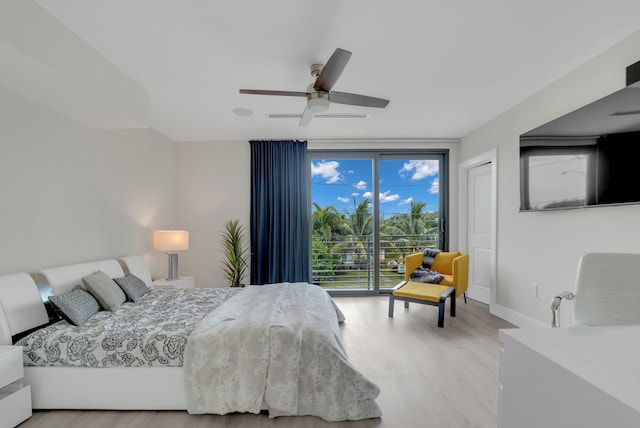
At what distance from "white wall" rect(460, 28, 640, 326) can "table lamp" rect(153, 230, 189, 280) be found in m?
4.16

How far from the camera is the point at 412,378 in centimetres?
221

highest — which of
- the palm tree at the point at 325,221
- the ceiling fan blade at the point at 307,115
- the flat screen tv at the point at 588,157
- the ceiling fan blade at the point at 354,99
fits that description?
the ceiling fan blade at the point at 354,99

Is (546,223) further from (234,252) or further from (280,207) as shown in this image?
(234,252)

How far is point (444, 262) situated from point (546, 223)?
1420 millimetres

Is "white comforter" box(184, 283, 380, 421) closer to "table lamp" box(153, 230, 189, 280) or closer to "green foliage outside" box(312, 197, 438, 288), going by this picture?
Result: "table lamp" box(153, 230, 189, 280)

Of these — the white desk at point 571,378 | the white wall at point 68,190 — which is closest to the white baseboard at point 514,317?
the white desk at point 571,378

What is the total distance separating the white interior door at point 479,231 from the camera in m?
4.08

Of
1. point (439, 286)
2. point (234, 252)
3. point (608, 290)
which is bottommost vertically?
point (439, 286)

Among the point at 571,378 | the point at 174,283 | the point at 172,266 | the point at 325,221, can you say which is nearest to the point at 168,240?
the point at 172,266

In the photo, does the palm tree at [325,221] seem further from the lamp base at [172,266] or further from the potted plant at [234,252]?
the lamp base at [172,266]

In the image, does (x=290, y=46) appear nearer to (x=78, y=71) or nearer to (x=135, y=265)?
(x=78, y=71)

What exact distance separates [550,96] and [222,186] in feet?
14.3

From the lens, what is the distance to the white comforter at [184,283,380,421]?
175cm

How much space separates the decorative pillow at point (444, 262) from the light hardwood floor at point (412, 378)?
0.64 m
